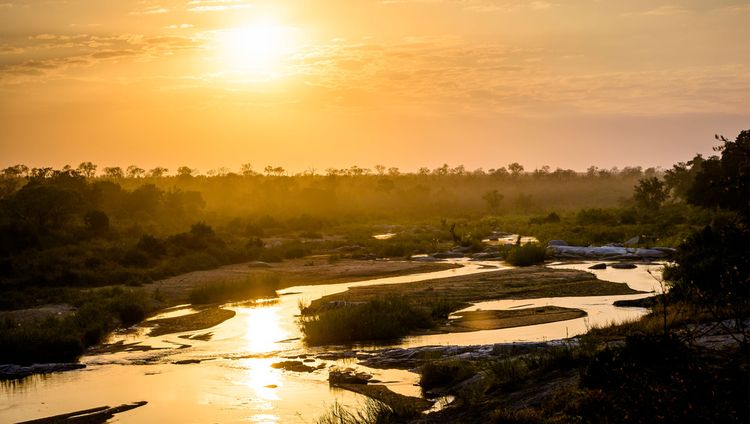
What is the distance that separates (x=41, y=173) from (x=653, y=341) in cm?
7478

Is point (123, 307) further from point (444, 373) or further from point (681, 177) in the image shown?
point (681, 177)

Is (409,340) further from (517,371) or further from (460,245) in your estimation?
(460,245)

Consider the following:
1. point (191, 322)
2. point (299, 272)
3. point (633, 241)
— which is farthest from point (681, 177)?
point (191, 322)

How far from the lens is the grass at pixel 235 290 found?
34812 mm

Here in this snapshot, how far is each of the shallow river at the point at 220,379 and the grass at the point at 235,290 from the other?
21.0 feet

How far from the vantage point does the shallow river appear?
17.6 m

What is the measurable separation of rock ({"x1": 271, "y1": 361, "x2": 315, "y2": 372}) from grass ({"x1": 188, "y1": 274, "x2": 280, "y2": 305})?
1359 cm

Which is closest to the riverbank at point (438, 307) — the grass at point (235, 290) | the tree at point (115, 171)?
the grass at point (235, 290)

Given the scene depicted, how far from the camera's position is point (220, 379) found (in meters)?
20.3

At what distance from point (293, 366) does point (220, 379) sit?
2.04 metres

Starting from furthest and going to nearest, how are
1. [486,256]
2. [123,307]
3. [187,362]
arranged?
1. [486,256]
2. [123,307]
3. [187,362]

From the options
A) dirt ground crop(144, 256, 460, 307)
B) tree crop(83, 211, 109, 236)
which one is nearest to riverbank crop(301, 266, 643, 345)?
dirt ground crop(144, 256, 460, 307)

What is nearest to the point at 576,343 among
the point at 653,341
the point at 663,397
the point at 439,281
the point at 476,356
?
the point at 476,356

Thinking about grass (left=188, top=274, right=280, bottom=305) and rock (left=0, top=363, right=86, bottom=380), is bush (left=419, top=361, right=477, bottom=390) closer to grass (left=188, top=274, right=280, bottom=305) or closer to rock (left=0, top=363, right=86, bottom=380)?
rock (left=0, top=363, right=86, bottom=380)
